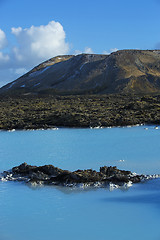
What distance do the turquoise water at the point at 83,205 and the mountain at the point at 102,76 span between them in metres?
77.3

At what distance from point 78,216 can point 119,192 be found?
2.29 m

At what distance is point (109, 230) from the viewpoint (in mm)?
8219

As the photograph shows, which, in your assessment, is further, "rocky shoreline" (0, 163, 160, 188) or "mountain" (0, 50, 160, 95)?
"mountain" (0, 50, 160, 95)

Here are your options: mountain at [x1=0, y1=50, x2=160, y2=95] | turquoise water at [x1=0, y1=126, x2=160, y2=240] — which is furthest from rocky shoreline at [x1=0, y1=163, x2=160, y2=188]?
mountain at [x1=0, y1=50, x2=160, y2=95]

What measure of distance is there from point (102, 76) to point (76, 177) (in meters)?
103

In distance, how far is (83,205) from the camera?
9992 mm

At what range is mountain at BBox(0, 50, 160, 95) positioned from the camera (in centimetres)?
9944

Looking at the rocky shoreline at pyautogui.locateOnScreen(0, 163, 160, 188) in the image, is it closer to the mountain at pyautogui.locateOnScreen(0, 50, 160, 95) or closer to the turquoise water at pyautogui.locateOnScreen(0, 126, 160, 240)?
the turquoise water at pyautogui.locateOnScreen(0, 126, 160, 240)

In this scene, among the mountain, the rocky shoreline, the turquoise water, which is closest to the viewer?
the turquoise water

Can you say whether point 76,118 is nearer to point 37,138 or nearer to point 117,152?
point 37,138

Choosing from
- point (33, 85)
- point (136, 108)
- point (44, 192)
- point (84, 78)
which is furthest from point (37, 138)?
point (33, 85)

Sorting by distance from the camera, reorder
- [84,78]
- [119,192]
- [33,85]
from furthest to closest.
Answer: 1. [33,85]
2. [84,78]
3. [119,192]

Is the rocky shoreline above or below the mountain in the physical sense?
below

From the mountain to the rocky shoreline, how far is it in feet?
266
